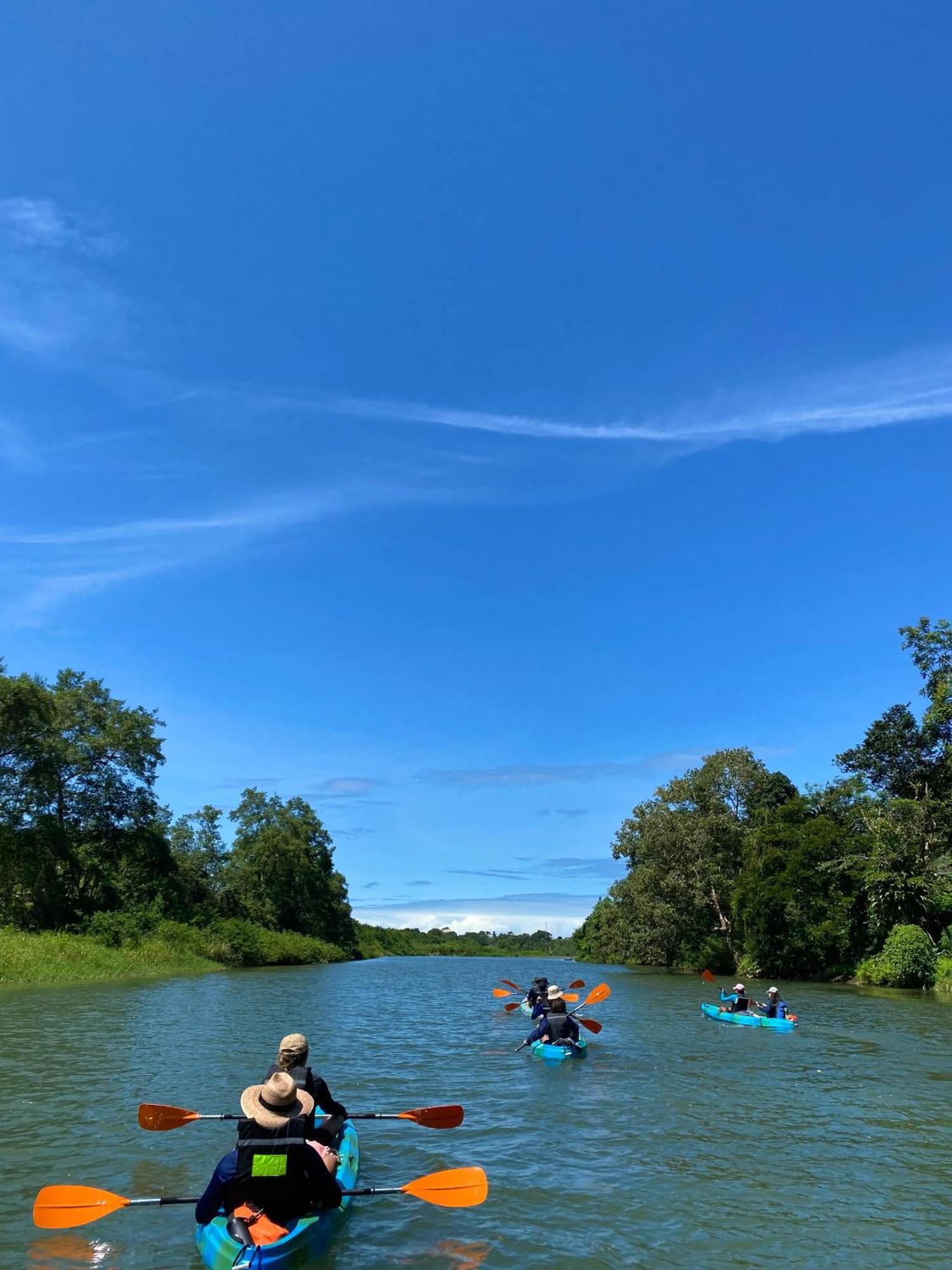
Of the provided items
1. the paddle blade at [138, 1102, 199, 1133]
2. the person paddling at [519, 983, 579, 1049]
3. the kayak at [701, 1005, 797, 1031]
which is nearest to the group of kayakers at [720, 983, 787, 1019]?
the kayak at [701, 1005, 797, 1031]

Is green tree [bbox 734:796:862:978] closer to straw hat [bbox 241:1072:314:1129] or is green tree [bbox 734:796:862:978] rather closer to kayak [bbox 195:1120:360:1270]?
kayak [bbox 195:1120:360:1270]

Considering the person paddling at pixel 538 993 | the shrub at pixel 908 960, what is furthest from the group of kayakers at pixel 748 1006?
the shrub at pixel 908 960

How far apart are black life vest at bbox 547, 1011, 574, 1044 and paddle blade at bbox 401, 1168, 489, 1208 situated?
9.89 metres

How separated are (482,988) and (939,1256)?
38.2 metres

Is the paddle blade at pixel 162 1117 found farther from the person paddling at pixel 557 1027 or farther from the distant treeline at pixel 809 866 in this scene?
the distant treeline at pixel 809 866

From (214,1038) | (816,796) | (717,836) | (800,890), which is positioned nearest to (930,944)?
(800,890)

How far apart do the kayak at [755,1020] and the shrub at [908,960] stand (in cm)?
1574

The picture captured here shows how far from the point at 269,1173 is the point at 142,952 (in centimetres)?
3808

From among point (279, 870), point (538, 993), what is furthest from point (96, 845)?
point (538, 993)

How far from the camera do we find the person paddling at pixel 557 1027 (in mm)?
17312

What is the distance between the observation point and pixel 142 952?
132ft

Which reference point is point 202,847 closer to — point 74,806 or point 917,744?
point 74,806

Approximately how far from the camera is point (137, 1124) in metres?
11.6

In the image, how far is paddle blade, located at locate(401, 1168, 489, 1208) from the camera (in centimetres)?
781
